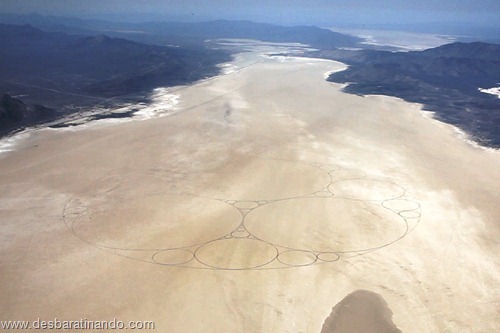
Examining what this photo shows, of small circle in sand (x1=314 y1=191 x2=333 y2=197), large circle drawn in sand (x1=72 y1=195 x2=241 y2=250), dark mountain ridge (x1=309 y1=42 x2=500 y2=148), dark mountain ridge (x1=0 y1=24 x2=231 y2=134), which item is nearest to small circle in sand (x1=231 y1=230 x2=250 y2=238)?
large circle drawn in sand (x1=72 y1=195 x2=241 y2=250)

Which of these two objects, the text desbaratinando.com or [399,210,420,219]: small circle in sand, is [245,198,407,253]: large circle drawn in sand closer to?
[399,210,420,219]: small circle in sand

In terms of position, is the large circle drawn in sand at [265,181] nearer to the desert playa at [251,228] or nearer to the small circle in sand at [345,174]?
the desert playa at [251,228]

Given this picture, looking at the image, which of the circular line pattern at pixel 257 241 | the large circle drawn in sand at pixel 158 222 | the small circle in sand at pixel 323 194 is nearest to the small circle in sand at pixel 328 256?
the circular line pattern at pixel 257 241

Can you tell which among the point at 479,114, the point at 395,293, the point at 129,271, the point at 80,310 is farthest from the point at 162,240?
the point at 479,114

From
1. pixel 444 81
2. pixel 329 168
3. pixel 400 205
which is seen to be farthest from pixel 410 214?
pixel 444 81

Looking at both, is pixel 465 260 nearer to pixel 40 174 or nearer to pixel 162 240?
pixel 162 240

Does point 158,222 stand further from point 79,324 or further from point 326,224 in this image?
point 326,224
